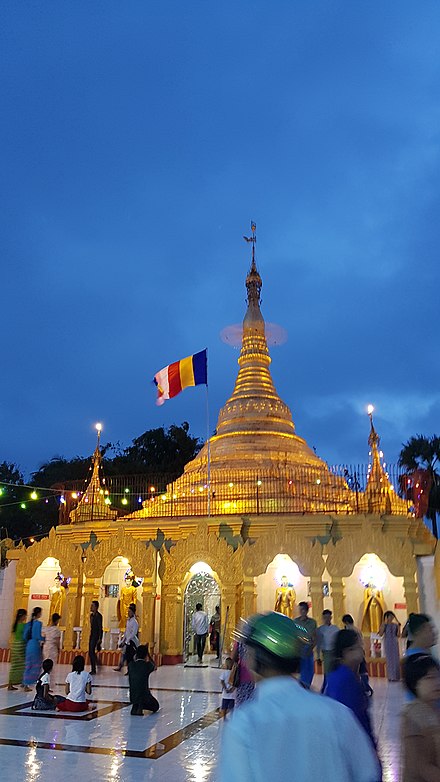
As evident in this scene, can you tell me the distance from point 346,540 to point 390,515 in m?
2.21

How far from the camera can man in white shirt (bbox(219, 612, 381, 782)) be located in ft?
6.18

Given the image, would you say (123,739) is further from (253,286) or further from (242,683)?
(253,286)

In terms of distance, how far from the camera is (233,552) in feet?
58.0

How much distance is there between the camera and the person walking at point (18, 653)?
40.1ft

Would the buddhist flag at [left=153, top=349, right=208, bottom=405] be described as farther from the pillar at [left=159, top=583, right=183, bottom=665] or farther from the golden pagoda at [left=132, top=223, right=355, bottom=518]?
the pillar at [left=159, top=583, right=183, bottom=665]

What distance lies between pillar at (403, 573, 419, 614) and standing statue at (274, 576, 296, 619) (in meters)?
3.78

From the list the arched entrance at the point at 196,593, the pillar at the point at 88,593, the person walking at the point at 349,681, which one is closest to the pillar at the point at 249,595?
the arched entrance at the point at 196,593

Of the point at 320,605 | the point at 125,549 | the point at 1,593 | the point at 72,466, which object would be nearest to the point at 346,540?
the point at 320,605

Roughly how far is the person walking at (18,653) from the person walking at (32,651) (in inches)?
6.1

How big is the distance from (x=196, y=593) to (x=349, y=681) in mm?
15549

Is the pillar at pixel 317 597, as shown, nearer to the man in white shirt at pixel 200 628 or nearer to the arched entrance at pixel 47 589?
the man in white shirt at pixel 200 628

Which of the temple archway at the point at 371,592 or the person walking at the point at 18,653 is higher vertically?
the temple archway at the point at 371,592

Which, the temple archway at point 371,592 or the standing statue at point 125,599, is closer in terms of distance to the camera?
the temple archway at point 371,592

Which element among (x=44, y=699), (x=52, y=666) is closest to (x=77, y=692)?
(x=44, y=699)
